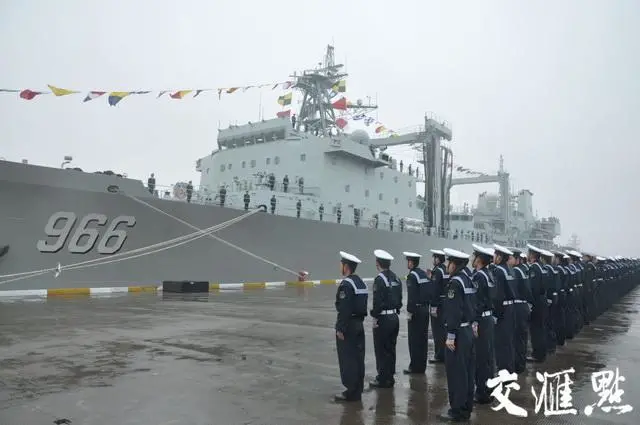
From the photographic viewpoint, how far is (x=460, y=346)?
152 inches

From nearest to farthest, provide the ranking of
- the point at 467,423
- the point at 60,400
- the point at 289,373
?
the point at 467,423 → the point at 60,400 → the point at 289,373

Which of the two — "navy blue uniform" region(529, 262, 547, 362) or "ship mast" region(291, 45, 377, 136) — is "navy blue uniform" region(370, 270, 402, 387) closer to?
"navy blue uniform" region(529, 262, 547, 362)

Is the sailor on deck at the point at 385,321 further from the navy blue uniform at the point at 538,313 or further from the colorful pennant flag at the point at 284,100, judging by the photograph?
the colorful pennant flag at the point at 284,100

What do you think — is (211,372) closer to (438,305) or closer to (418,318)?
(418,318)

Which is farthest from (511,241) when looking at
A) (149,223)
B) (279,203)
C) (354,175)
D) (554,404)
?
(554,404)

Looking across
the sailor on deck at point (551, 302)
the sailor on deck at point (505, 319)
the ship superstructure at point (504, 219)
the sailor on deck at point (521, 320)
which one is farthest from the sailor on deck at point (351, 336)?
the ship superstructure at point (504, 219)

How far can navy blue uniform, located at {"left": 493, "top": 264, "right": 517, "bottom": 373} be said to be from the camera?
4.93 m

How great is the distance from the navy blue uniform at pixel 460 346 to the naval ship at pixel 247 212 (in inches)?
397

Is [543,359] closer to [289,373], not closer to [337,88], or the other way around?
[289,373]

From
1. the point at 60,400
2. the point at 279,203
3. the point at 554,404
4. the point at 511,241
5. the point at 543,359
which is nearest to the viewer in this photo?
the point at 60,400

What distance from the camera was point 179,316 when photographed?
898cm

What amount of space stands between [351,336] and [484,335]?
1.21m

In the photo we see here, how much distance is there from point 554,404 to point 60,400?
4.07 meters

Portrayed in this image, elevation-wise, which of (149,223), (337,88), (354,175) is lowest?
(149,223)
